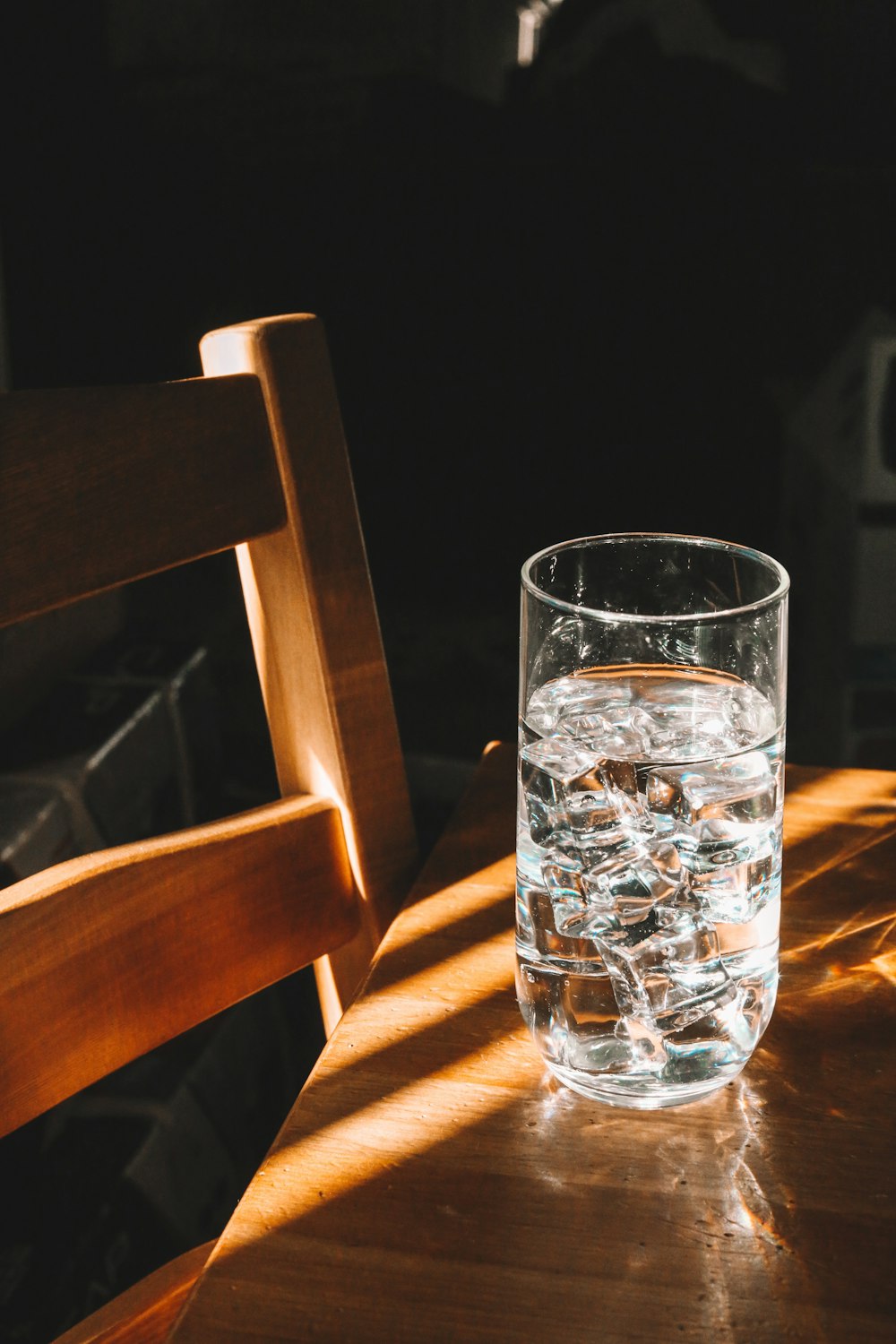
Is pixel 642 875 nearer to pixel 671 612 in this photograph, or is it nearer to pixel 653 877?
pixel 653 877

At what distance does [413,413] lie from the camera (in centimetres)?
204

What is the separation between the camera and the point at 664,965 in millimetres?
474

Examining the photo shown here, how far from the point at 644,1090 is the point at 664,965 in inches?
2.1

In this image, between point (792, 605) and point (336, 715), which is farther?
point (792, 605)

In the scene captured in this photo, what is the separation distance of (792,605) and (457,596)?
57 centimetres

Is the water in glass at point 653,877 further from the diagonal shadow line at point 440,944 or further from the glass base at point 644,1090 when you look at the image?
the diagonal shadow line at point 440,944

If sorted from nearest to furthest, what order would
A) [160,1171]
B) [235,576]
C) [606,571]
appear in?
[606,571], [160,1171], [235,576]

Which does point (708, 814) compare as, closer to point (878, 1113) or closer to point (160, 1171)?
point (878, 1113)

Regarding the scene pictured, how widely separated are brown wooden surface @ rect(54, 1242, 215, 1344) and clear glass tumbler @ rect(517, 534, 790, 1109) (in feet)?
0.88

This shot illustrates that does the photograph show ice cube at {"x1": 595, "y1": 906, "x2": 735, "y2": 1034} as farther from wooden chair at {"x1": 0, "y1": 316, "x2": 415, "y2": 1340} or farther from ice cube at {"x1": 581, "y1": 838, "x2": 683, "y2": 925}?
wooden chair at {"x1": 0, "y1": 316, "x2": 415, "y2": 1340}

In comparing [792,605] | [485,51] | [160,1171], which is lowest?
[160,1171]

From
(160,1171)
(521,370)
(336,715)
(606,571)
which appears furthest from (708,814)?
(521,370)

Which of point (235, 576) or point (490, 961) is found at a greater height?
point (490, 961)

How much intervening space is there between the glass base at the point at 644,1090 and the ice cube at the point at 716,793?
0.32ft
